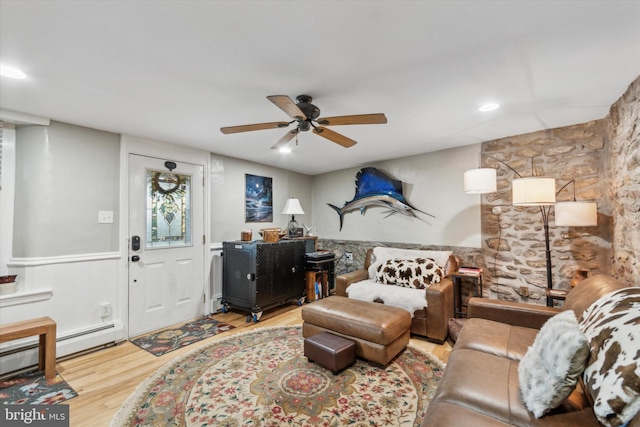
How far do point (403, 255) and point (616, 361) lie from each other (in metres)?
2.72

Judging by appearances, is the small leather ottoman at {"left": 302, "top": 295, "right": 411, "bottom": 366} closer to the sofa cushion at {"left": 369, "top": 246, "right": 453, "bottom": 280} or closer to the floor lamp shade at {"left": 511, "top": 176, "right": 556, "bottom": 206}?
the sofa cushion at {"left": 369, "top": 246, "right": 453, "bottom": 280}

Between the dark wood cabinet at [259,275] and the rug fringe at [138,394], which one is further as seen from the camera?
the dark wood cabinet at [259,275]

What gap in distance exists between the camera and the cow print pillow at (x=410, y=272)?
3158mm

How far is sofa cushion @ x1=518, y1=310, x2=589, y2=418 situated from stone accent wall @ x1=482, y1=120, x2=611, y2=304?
2238 mm

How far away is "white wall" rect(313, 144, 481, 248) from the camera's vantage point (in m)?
3.54

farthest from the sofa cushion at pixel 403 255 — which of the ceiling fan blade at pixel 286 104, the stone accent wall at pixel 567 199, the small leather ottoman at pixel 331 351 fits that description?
the ceiling fan blade at pixel 286 104

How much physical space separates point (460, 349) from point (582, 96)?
7.21 ft

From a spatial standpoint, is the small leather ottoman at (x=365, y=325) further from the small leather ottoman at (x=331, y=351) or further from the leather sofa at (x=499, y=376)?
the leather sofa at (x=499, y=376)

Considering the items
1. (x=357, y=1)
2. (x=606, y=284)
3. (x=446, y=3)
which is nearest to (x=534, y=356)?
(x=606, y=284)

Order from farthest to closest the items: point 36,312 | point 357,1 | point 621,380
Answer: point 36,312
point 357,1
point 621,380

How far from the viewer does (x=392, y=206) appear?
424 cm

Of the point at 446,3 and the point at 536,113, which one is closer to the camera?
the point at 446,3

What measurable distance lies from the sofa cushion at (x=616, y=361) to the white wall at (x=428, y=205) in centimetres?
229

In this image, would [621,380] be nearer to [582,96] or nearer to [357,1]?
[357,1]
